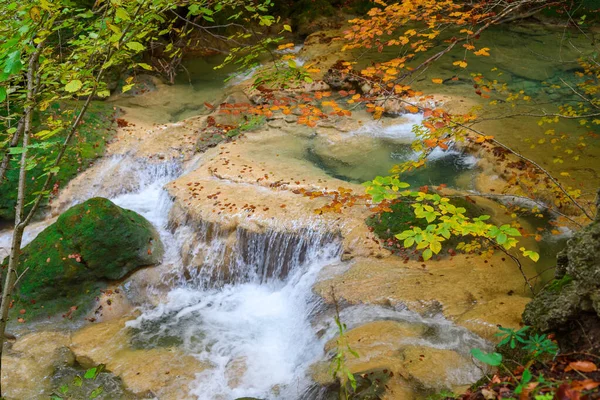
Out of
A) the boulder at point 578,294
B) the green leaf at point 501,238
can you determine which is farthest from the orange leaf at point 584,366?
the green leaf at point 501,238

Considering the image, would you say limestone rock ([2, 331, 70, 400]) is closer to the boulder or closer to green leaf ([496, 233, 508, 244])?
green leaf ([496, 233, 508, 244])

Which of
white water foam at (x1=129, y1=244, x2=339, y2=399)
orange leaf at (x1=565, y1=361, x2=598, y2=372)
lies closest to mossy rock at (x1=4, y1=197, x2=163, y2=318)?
white water foam at (x1=129, y1=244, x2=339, y2=399)

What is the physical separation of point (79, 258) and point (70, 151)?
3.59 meters

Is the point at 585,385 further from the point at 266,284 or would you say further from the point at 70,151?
the point at 70,151

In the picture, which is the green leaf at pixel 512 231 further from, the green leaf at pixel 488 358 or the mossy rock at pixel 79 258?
the mossy rock at pixel 79 258

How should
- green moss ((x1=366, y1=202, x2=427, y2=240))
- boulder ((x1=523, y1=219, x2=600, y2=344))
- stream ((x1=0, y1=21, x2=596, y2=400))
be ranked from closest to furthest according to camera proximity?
boulder ((x1=523, y1=219, x2=600, y2=344))
stream ((x1=0, y1=21, x2=596, y2=400))
green moss ((x1=366, y1=202, x2=427, y2=240))

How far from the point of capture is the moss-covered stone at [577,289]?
9.55ft

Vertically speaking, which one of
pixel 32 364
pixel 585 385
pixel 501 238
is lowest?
pixel 32 364

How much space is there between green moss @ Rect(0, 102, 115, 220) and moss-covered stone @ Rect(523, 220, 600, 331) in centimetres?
786

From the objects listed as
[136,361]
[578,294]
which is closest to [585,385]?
[578,294]

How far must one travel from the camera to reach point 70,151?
941 cm

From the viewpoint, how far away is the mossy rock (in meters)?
6.68

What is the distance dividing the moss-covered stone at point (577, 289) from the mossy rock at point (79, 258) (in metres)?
5.85

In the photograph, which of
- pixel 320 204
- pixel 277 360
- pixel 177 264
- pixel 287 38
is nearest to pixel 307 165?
pixel 320 204
